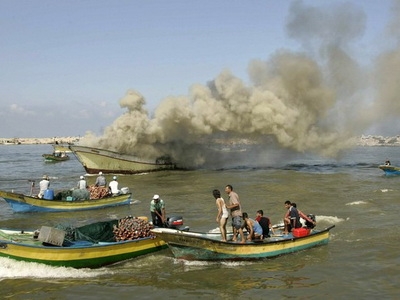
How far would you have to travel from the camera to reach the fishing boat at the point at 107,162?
43.3 metres

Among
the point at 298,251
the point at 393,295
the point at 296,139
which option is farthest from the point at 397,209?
the point at 296,139

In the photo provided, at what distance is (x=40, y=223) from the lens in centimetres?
2058

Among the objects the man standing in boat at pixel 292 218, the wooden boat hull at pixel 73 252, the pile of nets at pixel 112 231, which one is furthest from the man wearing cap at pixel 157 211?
the man standing in boat at pixel 292 218

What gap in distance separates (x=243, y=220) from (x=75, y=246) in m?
5.30

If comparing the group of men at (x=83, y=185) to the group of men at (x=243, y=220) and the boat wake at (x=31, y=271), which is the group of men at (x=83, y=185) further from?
the group of men at (x=243, y=220)

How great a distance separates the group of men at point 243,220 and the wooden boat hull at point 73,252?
8.35 feet

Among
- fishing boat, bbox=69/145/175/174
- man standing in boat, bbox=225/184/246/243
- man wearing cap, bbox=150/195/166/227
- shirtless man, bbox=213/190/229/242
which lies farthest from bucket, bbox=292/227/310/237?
fishing boat, bbox=69/145/175/174

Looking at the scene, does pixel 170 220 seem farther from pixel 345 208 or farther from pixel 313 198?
pixel 313 198

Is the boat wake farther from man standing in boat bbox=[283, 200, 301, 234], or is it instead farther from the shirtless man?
man standing in boat bbox=[283, 200, 301, 234]

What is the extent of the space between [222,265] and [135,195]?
1732 centimetres

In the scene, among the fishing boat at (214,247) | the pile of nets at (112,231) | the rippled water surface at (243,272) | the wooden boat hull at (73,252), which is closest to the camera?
the rippled water surface at (243,272)

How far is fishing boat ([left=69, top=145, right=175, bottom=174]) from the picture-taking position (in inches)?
1705

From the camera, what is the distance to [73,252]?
1257 cm

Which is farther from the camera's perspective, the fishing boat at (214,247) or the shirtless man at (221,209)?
the shirtless man at (221,209)
